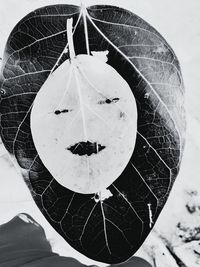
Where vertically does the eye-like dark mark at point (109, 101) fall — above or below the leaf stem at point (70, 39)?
below

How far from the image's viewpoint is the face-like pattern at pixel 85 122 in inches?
10.5

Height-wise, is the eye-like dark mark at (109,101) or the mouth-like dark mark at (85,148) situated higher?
the eye-like dark mark at (109,101)

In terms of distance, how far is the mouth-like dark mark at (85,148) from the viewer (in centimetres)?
28

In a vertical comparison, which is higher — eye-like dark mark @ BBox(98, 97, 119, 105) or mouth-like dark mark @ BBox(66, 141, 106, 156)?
eye-like dark mark @ BBox(98, 97, 119, 105)

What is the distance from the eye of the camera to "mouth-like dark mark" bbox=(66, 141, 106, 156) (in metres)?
0.28

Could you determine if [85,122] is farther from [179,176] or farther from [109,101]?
[179,176]

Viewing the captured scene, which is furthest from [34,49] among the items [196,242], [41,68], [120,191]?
[196,242]

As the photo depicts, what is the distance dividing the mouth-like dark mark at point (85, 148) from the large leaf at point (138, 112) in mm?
31

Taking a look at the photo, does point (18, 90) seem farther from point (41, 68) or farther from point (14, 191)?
point (14, 191)

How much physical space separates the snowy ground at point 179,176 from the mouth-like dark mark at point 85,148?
3.7 inches

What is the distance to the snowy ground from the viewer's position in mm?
308

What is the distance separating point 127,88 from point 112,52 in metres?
0.03

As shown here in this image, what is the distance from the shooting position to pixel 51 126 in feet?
0.90

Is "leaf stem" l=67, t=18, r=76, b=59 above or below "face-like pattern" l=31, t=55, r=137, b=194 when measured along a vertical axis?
above
